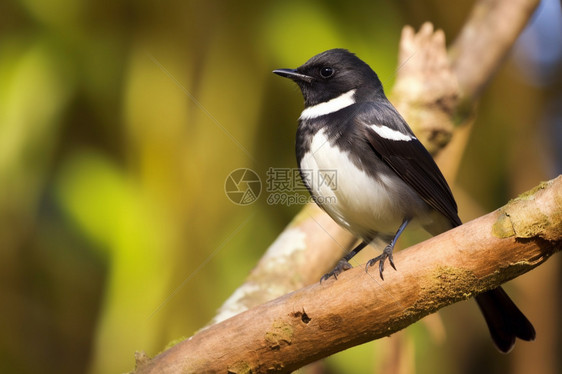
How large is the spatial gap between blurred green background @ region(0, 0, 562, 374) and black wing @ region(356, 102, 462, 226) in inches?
40.1

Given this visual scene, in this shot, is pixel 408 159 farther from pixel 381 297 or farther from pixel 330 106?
pixel 381 297

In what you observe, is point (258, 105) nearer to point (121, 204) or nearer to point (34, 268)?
point (121, 204)

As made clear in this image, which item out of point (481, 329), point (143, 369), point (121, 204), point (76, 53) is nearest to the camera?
point (143, 369)

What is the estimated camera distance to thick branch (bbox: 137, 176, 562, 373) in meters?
1.57

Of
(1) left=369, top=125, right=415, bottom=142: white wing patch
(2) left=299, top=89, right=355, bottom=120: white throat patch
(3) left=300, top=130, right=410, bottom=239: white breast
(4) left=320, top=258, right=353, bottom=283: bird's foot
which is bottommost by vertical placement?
(4) left=320, top=258, right=353, bottom=283: bird's foot

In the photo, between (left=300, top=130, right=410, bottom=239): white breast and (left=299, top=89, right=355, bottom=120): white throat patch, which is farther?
(left=299, top=89, right=355, bottom=120): white throat patch

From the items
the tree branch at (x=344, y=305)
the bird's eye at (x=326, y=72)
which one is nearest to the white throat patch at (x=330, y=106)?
the bird's eye at (x=326, y=72)

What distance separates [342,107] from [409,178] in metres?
0.37

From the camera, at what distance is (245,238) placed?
339 cm

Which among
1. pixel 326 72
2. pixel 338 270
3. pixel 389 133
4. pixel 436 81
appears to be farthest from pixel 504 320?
pixel 436 81

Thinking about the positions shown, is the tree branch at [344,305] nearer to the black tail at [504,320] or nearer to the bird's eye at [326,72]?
the black tail at [504,320]

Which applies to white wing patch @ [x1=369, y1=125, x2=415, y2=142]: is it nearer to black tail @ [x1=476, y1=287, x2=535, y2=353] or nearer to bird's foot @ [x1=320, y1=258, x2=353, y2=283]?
bird's foot @ [x1=320, y1=258, x2=353, y2=283]

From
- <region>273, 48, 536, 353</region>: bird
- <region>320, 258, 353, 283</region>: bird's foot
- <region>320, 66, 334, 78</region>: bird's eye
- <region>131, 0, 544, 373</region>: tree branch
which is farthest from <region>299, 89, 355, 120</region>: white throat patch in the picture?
<region>131, 0, 544, 373</region>: tree branch

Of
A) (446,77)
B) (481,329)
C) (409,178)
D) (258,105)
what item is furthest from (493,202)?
(409,178)
